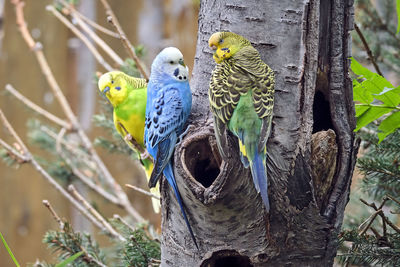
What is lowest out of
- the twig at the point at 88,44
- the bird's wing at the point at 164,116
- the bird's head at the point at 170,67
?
the bird's wing at the point at 164,116

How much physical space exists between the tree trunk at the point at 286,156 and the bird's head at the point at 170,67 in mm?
85

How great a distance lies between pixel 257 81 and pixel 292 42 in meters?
0.11

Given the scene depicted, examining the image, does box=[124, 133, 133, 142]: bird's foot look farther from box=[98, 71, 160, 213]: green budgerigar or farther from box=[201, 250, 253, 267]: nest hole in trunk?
box=[201, 250, 253, 267]: nest hole in trunk

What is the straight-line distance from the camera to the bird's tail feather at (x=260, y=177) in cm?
88

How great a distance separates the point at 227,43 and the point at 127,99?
444mm

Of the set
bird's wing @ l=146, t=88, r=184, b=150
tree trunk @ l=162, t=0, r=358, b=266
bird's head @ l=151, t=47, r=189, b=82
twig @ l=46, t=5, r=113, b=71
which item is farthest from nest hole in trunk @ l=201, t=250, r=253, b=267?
twig @ l=46, t=5, r=113, b=71

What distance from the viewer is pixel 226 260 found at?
1.13m

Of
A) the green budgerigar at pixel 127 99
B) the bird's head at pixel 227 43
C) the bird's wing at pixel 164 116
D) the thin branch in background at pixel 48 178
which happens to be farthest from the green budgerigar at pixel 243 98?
the thin branch in background at pixel 48 178

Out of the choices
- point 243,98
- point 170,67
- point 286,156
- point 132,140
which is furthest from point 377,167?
point 132,140

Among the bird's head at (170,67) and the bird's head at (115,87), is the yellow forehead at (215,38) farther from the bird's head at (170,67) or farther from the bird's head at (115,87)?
the bird's head at (115,87)

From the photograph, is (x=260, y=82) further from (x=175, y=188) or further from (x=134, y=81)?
(x=134, y=81)

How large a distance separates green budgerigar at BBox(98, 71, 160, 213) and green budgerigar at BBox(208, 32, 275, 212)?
1.31 ft

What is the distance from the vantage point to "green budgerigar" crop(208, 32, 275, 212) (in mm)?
898

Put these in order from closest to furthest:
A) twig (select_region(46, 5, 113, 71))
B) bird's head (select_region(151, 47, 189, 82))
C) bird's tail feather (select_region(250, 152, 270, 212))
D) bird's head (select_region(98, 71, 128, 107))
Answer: bird's tail feather (select_region(250, 152, 270, 212))
bird's head (select_region(151, 47, 189, 82))
bird's head (select_region(98, 71, 128, 107))
twig (select_region(46, 5, 113, 71))
